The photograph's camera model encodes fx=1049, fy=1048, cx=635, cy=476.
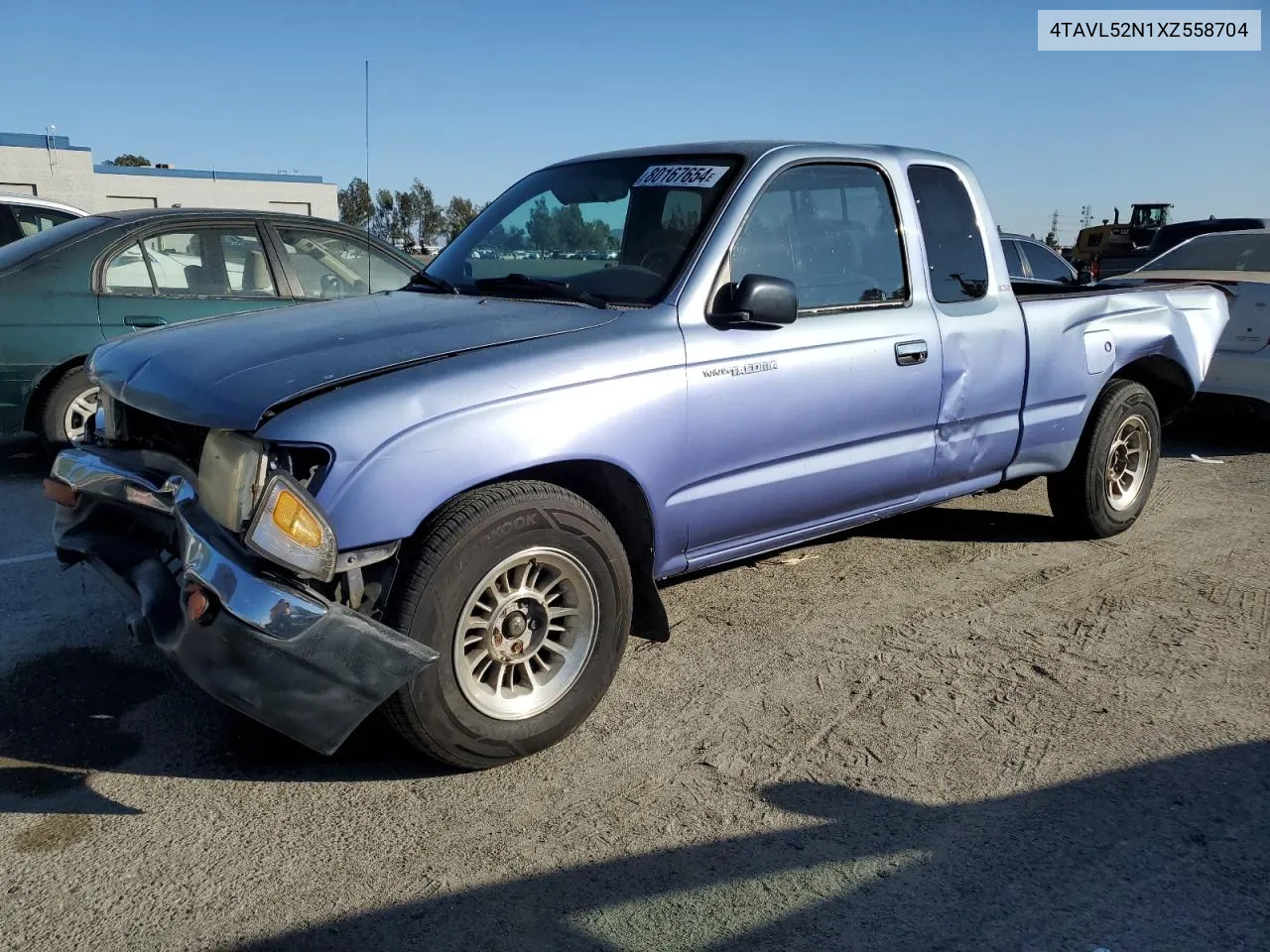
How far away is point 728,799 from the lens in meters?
3.01

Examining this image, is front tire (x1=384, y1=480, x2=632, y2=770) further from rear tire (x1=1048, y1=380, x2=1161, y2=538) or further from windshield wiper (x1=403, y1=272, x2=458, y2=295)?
rear tire (x1=1048, y1=380, x2=1161, y2=538)

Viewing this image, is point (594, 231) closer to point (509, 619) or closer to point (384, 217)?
point (509, 619)

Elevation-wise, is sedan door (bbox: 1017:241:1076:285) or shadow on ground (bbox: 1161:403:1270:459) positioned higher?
sedan door (bbox: 1017:241:1076:285)

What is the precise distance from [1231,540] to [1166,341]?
1132 mm

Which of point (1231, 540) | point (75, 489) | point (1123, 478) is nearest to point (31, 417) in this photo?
point (75, 489)

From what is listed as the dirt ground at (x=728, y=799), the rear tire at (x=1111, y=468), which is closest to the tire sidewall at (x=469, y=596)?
the dirt ground at (x=728, y=799)

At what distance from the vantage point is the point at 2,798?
294 cm

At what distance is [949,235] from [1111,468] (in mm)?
→ 1800

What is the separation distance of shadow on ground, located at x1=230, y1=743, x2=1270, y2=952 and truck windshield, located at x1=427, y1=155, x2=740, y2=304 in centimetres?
185

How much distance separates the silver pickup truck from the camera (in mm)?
2742

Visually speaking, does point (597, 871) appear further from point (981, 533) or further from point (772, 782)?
point (981, 533)

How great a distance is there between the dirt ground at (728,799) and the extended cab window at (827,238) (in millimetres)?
1365

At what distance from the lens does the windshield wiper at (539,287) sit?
3.72 m

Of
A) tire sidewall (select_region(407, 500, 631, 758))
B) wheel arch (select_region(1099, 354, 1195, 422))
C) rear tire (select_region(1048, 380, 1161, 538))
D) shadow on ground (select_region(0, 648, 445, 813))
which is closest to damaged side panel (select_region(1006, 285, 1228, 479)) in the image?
wheel arch (select_region(1099, 354, 1195, 422))
